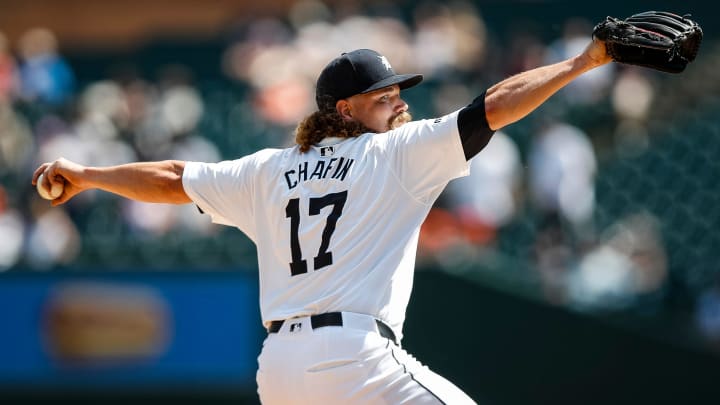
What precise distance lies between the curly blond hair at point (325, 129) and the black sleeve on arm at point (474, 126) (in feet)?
1.89

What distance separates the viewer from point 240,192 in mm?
4852

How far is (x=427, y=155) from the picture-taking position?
4.40 metres

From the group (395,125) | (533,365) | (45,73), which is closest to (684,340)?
(533,365)

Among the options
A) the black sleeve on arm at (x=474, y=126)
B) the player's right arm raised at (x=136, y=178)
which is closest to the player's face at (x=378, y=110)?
the black sleeve on arm at (x=474, y=126)

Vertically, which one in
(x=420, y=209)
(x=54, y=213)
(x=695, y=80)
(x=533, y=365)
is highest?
(x=420, y=209)

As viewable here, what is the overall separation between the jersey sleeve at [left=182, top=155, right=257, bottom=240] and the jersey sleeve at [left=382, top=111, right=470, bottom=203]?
26.8 inches

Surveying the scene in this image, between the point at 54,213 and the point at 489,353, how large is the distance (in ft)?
15.3

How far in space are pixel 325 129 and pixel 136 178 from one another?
885 mm

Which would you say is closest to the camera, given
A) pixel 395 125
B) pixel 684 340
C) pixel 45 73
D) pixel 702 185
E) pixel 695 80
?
pixel 395 125

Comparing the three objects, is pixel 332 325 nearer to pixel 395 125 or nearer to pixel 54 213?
pixel 395 125

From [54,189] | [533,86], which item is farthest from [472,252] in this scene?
[533,86]

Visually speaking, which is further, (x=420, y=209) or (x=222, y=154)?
(x=222, y=154)

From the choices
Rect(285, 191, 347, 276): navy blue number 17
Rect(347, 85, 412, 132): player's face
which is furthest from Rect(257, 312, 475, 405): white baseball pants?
Rect(347, 85, 412, 132): player's face

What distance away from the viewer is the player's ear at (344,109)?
4824 millimetres
